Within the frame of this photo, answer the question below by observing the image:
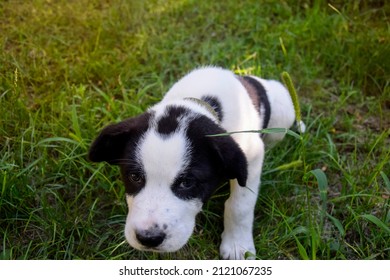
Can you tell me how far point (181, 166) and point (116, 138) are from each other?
0.50 m

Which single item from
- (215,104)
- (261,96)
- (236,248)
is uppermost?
(215,104)

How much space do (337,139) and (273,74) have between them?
104cm

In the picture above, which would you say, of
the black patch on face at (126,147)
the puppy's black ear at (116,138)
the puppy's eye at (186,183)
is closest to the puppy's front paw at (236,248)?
the puppy's eye at (186,183)

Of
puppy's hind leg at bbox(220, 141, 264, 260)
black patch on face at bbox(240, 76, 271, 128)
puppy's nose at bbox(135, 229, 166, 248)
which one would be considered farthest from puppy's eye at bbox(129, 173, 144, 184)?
black patch on face at bbox(240, 76, 271, 128)

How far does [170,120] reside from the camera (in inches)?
111

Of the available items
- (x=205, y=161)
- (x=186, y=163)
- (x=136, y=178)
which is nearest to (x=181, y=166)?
(x=186, y=163)

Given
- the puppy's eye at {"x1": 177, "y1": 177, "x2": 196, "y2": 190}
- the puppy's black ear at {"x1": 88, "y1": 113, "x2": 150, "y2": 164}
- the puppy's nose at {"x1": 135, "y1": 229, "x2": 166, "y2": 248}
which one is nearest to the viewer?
the puppy's nose at {"x1": 135, "y1": 229, "x2": 166, "y2": 248}

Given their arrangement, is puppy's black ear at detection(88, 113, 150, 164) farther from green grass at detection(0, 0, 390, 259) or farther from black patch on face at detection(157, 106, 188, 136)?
green grass at detection(0, 0, 390, 259)

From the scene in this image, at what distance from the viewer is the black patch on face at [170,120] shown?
2752 mm

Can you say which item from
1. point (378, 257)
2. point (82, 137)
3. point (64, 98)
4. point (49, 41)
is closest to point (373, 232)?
point (378, 257)

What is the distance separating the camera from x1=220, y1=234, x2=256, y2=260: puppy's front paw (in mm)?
3309

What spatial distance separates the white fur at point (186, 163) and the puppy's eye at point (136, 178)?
59 mm

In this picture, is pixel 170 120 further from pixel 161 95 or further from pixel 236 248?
pixel 161 95

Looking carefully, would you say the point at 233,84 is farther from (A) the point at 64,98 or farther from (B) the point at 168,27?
(B) the point at 168,27
